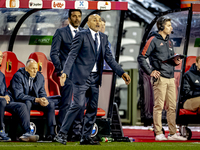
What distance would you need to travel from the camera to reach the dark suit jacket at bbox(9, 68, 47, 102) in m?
6.11

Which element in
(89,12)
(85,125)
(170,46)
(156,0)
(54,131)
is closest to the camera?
(85,125)

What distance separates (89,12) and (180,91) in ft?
6.30

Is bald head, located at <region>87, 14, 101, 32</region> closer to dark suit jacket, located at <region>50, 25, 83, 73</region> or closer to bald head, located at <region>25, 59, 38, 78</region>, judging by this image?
dark suit jacket, located at <region>50, 25, 83, 73</region>

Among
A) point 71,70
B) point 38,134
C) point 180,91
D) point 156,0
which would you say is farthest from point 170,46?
point 156,0

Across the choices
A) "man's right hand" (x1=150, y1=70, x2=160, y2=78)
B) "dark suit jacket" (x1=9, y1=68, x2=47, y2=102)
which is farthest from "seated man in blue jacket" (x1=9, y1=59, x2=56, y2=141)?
"man's right hand" (x1=150, y1=70, x2=160, y2=78)

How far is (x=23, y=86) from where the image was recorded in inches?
245

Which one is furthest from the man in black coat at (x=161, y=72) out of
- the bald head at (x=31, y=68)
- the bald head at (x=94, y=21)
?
the bald head at (x=31, y=68)

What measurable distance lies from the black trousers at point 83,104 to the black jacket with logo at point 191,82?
2228 mm

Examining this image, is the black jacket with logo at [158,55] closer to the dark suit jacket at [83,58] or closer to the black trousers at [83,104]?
the dark suit jacket at [83,58]

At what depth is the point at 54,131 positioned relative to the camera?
600 centimetres

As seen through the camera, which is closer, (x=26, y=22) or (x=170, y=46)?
(x=170, y=46)

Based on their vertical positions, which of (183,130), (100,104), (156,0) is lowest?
(183,130)

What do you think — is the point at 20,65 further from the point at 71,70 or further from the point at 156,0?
the point at 156,0

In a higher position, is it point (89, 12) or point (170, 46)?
point (89, 12)
